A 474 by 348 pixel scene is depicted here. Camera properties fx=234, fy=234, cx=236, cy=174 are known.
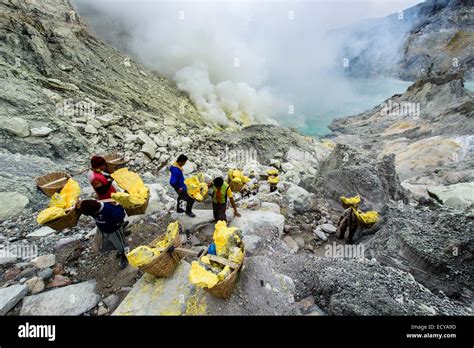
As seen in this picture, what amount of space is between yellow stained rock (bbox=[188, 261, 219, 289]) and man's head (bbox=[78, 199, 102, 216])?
1.47 meters

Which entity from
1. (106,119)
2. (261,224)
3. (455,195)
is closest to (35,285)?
(261,224)

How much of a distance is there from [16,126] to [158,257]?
7.26m

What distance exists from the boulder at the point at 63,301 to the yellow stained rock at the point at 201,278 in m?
1.52

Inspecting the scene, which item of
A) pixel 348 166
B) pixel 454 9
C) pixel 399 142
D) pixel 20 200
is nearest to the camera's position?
pixel 20 200

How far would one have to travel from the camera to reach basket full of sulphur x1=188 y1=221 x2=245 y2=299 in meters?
2.30

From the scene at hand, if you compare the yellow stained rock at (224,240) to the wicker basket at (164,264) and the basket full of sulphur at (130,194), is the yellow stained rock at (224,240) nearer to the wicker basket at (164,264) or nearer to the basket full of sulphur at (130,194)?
the wicker basket at (164,264)

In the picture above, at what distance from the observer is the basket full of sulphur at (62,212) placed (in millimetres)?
2812

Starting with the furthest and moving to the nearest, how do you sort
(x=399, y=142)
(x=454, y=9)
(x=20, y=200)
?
(x=454, y=9), (x=399, y=142), (x=20, y=200)
